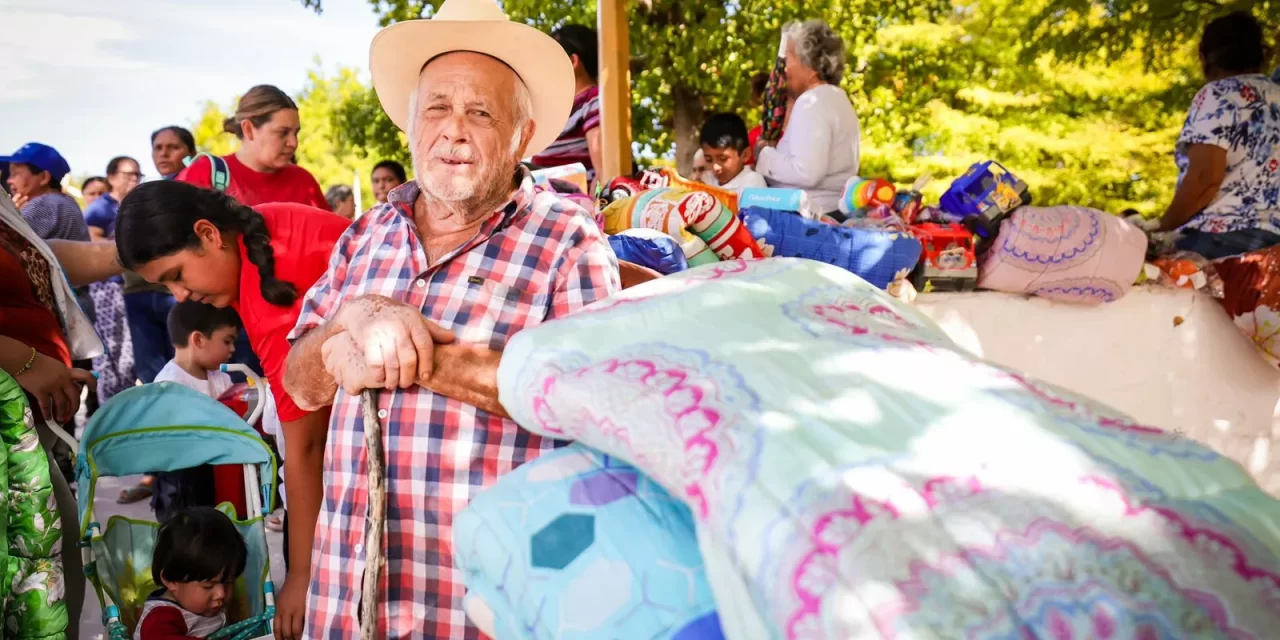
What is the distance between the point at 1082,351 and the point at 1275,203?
128 centimetres

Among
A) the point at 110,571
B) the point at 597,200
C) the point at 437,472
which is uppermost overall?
the point at 597,200

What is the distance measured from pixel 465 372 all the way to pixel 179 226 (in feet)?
4.71

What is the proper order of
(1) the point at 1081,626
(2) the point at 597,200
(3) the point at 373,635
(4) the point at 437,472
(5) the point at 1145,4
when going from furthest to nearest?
(5) the point at 1145,4, (2) the point at 597,200, (4) the point at 437,472, (3) the point at 373,635, (1) the point at 1081,626

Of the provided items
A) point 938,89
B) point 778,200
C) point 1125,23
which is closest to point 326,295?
point 778,200

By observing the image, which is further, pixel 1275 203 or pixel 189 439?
pixel 1275 203

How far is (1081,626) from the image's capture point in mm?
838

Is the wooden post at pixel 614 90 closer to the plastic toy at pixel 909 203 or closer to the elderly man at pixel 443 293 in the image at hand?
the plastic toy at pixel 909 203

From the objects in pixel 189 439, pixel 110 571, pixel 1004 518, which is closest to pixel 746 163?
pixel 189 439

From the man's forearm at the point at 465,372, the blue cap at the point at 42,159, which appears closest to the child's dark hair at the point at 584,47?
the man's forearm at the point at 465,372

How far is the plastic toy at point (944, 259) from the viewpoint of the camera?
416cm

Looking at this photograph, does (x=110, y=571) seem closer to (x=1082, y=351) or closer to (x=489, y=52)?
(x=489, y=52)

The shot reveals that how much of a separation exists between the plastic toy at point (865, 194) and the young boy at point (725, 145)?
25.9 inches

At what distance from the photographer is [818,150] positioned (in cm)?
425

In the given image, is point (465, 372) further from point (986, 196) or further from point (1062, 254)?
point (1062, 254)
